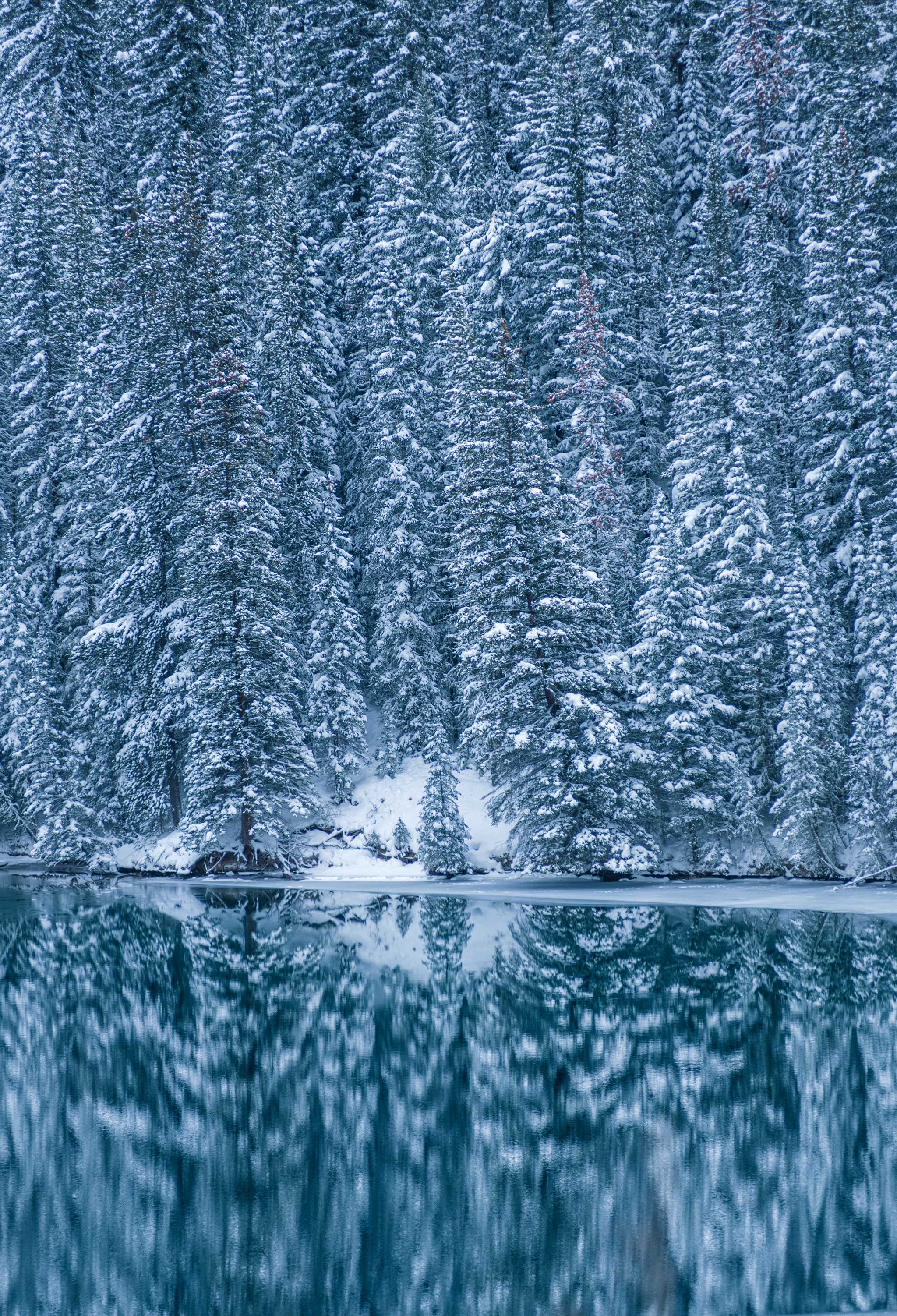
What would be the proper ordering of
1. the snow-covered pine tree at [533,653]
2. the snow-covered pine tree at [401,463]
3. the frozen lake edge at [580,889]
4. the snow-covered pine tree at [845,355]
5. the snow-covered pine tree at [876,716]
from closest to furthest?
the frozen lake edge at [580,889] < the snow-covered pine tree at [876,716] < the snow-covered pine tree at [533,653] < the snow-covered pine tree at [845,355] < the snow-covered pine tree at [401,463]

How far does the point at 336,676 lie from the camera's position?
31406mm

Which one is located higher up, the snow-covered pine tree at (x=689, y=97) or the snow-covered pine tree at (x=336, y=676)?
the snow-covered pine tree at (x=689, y=97)

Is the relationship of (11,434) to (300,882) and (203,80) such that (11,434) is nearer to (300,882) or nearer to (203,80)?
(203,80)

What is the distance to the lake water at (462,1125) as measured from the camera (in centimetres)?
815

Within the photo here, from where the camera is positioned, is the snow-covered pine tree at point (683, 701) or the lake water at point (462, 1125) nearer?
the lake water at point (462, 1125)

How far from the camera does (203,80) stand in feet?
138

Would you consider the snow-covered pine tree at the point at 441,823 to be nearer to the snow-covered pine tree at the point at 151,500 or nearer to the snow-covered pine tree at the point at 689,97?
the snow-covered pine tree at the point at 151,500

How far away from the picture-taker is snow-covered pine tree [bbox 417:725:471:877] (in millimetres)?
28188

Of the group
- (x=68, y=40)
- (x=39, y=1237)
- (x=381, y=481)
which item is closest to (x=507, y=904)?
(x=381, y=481)

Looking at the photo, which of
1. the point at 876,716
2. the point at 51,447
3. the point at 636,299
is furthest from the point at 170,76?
the point at 876,716

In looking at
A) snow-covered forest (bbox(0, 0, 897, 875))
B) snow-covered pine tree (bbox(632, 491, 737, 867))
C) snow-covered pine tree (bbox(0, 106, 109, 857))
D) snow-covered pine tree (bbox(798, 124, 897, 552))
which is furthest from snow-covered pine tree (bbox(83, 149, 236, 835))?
snow-covered pine tree (bbox(798, 124, 897, 552))

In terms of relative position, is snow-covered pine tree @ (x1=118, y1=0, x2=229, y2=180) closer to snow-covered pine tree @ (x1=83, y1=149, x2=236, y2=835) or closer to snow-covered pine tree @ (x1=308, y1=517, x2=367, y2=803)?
snow-covered pine tree @ (x1=83, y1=149, x2=236, y2=835)

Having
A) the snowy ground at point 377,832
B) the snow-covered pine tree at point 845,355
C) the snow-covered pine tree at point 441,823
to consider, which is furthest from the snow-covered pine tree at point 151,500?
the snow-covered pine tree at point 845,355

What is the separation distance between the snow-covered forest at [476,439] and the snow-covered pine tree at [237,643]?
0.40 feet
